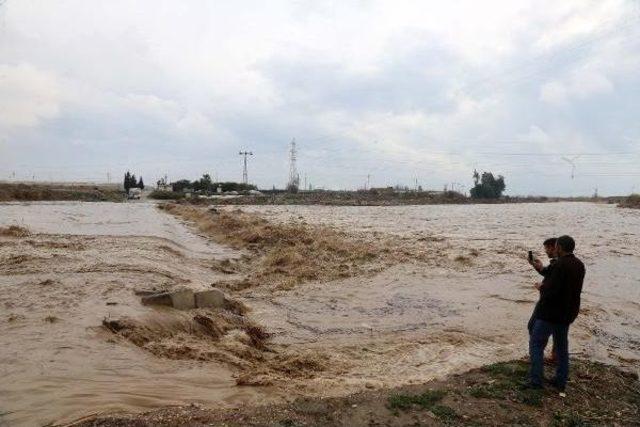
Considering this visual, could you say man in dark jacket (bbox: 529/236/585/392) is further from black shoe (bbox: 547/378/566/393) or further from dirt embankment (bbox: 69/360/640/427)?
dirt embankment (bbox: 69/360/640/427)

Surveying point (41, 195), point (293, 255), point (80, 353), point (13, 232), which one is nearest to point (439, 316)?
point (80, 353)

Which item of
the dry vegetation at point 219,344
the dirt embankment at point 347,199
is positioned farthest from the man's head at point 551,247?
the dirt embankment at point 347,199

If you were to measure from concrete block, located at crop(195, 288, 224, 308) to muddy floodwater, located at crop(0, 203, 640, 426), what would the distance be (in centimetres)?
99

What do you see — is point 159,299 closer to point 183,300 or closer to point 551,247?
point 183,300

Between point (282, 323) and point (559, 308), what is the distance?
20.0 ft

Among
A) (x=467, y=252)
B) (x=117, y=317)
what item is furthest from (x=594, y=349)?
(x=467, y=252)

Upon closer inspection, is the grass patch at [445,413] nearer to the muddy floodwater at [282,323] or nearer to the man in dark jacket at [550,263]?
the muddy floodwater at [282,323]

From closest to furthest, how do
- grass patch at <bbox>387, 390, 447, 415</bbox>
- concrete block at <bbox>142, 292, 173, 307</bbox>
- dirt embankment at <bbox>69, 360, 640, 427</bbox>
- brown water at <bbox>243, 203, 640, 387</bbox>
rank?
dirt embankment at <bbox>69, 360, 640, 427</bbox> → grass patch at <bbox>387, 390, 447, 415</bbox> → brown water at <bbox>243, 203, 640, 387</bbox> → concrete block at <bbox>142, 292, 173, 307</bbox>

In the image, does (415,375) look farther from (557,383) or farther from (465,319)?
(465,319)

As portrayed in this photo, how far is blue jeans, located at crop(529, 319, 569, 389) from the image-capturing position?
638 cm

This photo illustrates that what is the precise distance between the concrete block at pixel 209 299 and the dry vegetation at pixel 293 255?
3.61 metres

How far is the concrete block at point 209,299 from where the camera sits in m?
10.6

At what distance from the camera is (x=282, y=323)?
1095 centimetres

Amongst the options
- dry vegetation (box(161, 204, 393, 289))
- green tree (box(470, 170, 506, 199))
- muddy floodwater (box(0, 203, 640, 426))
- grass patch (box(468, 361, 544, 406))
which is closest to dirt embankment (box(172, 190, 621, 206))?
green tree (box(470, 170, 506, 199))
